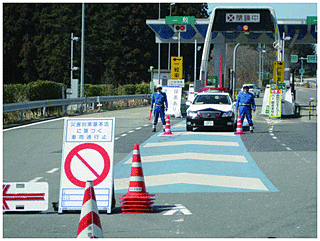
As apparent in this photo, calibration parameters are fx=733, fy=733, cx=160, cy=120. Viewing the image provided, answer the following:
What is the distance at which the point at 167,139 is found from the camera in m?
21.9

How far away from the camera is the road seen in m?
8.27

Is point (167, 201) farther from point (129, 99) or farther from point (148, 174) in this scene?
point (129, 99)

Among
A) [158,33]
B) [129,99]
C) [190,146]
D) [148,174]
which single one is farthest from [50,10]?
[148,174]

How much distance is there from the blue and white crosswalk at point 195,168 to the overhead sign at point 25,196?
2345 millimetres

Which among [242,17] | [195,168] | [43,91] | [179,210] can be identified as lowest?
[195,168]

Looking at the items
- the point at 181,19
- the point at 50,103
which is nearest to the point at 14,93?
the point at 50,103

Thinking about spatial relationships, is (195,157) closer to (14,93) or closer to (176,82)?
(14,93)

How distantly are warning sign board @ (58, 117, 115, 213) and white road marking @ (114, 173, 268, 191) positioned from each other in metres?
2.60

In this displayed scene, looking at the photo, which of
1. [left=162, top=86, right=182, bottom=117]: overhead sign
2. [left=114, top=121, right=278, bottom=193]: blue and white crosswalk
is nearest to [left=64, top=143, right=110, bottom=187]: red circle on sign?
[left=114, top=121, right=278, bottom=193]: blue and white crosswalk

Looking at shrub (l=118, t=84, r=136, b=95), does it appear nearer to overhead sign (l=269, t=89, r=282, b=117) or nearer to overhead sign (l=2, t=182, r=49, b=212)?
overhead sign (l=269, t=89, r=282, b=117)

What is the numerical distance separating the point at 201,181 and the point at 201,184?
0.36 m

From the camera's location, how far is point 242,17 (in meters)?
40.0

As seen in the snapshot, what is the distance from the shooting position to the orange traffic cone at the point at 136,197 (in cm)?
947

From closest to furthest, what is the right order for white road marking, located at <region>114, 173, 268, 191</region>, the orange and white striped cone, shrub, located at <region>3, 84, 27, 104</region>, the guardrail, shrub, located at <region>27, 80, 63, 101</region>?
the orange and white striped cone
white road marking, located at <region>114, 173, 268, 191</region>
the guardrail
shrub, located at <region>3, 84, 27, 104</region>
shrub, located at <region>27, 80, 63, 101</region>
